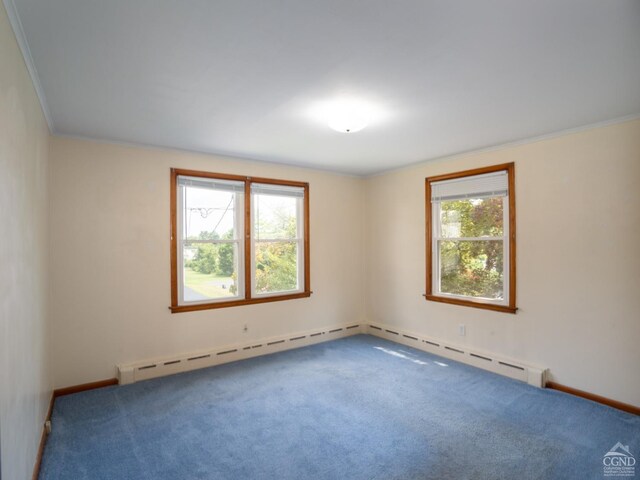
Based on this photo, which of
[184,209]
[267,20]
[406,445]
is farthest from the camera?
[184,209]

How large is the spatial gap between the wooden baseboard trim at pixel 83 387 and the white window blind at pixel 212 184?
211 centimetres

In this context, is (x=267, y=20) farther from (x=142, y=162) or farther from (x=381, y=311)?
(x=381, y=311)

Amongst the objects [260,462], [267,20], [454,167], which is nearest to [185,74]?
[267,20]

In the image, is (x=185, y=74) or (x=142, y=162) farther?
(x=142, y=162)

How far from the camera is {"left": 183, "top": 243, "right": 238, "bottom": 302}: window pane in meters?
3.96

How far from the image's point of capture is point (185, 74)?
2135 millimetres

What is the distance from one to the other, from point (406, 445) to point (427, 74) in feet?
8.04

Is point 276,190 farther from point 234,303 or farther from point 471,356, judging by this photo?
point 471,356

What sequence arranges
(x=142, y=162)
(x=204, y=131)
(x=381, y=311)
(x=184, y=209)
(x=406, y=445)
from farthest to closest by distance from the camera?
(x=381, y=311) < (x=184, y=209) < (x=142, y=162) < (x=204, y=131) < (x=406, y=445)

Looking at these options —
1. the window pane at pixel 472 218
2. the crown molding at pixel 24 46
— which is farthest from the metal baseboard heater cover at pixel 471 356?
the crown molding at pixel 24 46

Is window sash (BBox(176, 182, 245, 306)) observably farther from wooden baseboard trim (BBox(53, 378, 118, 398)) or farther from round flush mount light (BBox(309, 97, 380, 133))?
round flush mount light (BBox(309, 97, 380, 133))

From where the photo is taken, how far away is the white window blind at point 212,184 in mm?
3908

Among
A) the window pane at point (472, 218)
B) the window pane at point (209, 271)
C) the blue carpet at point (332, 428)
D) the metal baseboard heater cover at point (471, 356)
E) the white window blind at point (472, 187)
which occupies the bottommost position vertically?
the blue carpet at point (332, 428)

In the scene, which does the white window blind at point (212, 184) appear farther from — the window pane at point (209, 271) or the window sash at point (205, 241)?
the window pane at point (209, 271)
